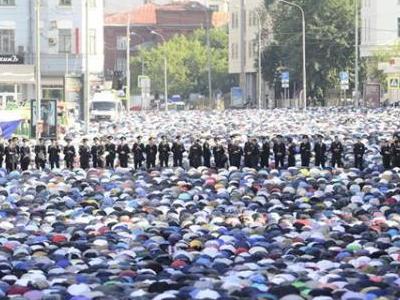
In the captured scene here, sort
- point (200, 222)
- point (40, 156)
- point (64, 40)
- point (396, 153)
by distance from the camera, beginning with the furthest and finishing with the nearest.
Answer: point (64, 40) < point (40, 156) < point (396, 153) < point (200, 222)

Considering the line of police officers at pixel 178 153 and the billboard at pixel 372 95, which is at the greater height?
the billboard at pixel 372 95

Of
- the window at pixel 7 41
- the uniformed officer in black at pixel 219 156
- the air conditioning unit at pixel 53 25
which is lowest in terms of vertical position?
the uniformed officer in black at pixel 219 156

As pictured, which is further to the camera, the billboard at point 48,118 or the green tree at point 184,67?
the green tree at point 184,67

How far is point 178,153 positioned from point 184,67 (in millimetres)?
95580

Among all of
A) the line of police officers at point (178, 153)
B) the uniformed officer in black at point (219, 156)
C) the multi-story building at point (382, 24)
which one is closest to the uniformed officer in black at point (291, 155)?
the line of police officers at point (178, 153)

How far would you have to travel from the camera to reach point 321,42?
108438 millimetres

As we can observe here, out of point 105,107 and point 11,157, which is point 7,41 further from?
point 11,157

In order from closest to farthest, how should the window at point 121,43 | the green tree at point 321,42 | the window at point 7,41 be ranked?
the window at point 7,41, the green tree at point 321,42, the window at point 121,43

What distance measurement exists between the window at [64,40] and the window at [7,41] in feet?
8.77

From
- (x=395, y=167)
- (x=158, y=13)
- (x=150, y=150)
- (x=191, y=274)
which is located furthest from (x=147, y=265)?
(x=158, y=13)

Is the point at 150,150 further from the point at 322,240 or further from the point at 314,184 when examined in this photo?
the point at 322,240

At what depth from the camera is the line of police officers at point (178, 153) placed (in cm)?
4150

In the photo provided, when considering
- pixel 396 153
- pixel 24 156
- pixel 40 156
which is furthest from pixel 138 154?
pixel 396 153

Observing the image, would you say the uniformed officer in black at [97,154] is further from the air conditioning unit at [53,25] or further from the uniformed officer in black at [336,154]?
the air conditioning unit at [53,25]
